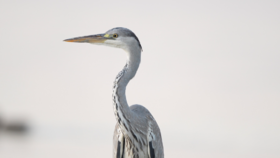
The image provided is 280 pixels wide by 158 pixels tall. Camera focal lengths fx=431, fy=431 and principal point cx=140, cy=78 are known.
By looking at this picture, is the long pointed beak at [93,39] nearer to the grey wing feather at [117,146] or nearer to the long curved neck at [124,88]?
the long curved neck at [124,88]

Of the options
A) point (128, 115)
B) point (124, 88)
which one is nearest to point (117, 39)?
point (124, 88)

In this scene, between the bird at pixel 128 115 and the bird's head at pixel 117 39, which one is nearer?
the bird at pixel 128 115

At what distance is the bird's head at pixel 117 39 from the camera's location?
16.1 ft

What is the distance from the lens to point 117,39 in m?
4.92

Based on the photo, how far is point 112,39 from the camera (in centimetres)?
493

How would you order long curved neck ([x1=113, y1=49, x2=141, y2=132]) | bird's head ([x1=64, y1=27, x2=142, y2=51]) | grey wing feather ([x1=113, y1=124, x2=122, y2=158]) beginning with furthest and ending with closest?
grey wing feather ([x1=113, y1=124, x2=122, y2=158]) < bird's head ([x1=64, y1=27, x2=142, y2=51]) < long curved neck ([x1=113, y1=49, x2=141, y2=132])

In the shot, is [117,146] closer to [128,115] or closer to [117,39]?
[128,115]

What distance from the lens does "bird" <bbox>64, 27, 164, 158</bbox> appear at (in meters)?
4.69

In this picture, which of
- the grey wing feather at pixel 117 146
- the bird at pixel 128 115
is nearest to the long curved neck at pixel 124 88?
the bird at pixel 128 115

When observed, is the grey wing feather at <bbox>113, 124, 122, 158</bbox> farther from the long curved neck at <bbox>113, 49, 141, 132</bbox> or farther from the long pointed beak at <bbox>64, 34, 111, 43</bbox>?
the long pointed beak at <bbox>64, 34, 111, 43</bbox>

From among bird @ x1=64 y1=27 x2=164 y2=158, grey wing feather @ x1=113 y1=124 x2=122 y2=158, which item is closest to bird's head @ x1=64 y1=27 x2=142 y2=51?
bird @ x1=64 y1=27 x2=164 y2=158

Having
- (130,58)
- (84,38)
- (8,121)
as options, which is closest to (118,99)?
(130,58)

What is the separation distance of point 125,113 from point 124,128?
0.19 m

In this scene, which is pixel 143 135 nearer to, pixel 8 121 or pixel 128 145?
pixel 128 145
